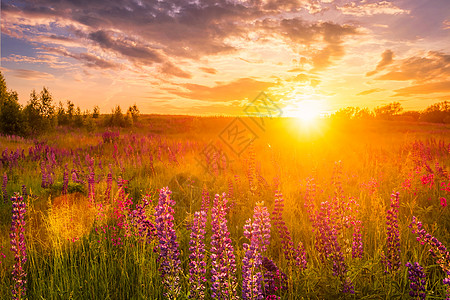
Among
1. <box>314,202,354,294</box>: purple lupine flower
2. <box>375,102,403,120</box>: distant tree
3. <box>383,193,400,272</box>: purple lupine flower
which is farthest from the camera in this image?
<box>375,102,403,120</box>: distant tree

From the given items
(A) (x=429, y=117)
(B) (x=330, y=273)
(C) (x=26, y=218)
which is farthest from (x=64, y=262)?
(A) (x=429, y=117)

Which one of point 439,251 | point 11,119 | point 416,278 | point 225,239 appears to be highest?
point 11,119

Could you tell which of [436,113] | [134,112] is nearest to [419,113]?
[436,113]

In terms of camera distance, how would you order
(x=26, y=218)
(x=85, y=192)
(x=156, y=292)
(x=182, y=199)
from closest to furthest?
(x=156, y=292), (x=26, y=218), (x=182, y=199), (x=85, y=192)

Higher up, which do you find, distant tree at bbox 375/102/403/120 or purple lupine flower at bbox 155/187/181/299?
distant tree at bbox 375/102/403/120

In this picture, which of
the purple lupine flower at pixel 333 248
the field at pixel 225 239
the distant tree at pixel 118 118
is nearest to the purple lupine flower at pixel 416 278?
the field at pixel 225 239

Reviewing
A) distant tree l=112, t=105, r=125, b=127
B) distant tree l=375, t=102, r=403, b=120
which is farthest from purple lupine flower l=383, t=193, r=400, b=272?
distant tree l=375, t=102, r=403, b=120

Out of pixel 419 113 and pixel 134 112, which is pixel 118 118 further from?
pixel 419 113

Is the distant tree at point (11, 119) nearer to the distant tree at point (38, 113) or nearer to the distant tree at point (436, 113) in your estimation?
the distant tree at point (38, 113)

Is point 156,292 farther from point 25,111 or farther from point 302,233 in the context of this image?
point 25,111

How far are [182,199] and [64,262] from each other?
9.03 ft

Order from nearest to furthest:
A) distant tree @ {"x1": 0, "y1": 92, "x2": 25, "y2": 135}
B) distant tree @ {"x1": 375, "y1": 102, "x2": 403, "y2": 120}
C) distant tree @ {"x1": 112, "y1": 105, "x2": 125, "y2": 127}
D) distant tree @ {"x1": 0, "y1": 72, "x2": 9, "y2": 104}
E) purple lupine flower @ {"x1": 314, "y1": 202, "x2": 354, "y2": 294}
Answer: purple lupine flower @ {"x1": 314, "y1": 202, "x2": 354, "y2": 294}
distant tree @ {"x1": 0, "y1": 92, "x2": 25, "y2": 135}
distant tree @ {"x1": 0, "y1": 72, "x2": 9, "y2": 104}
distant tree @ {"x1": 112, "y1": 105, "x2": 125, "y2": 127}
distant tree @ {"x1": 375, "y1": 102, "x2": 403, "y2": 120}

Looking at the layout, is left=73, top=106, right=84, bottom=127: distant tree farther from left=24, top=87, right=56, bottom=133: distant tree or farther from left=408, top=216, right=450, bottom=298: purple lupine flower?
left=408, top=216, right=450, bottom=298: purple lupine flower

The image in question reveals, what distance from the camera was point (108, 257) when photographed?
11.1ft
